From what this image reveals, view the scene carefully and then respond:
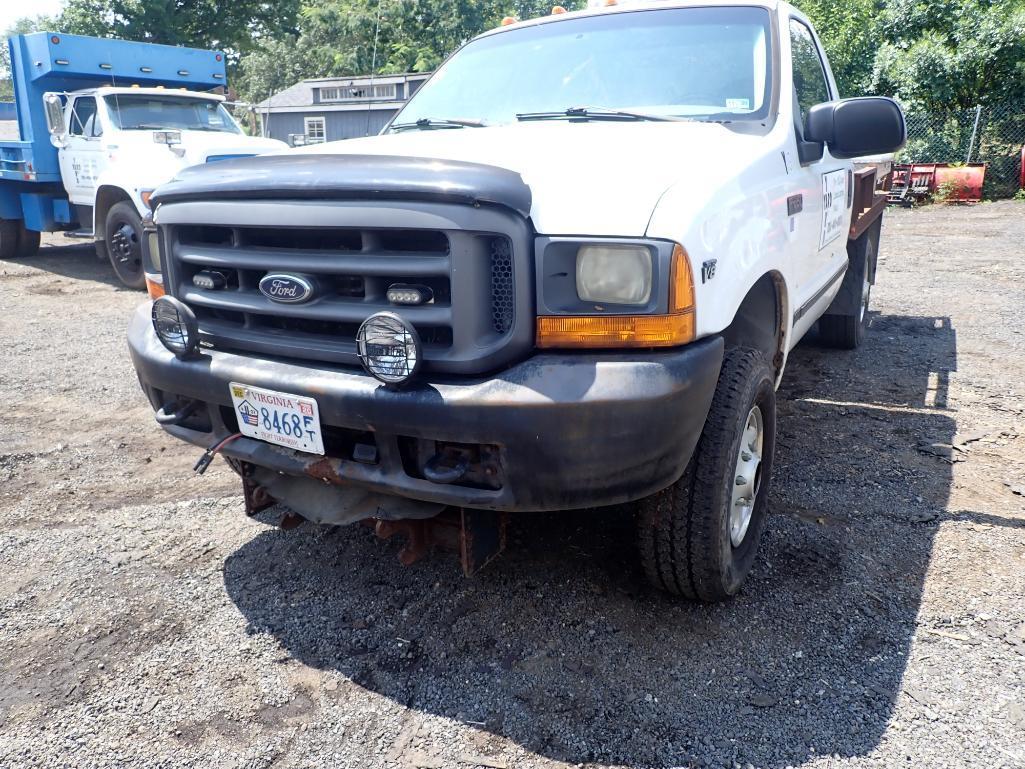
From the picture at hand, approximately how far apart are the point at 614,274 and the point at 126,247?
8.45 metres

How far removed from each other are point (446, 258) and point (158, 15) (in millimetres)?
33675

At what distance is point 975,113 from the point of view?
17391 millimetres

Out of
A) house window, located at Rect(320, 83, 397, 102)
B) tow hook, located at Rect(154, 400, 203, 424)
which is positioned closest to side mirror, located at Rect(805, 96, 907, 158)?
tow hook, located at Rect(154, 400, 203, 424)

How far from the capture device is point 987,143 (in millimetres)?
17641

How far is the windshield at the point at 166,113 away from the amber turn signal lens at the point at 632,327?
29.6ft

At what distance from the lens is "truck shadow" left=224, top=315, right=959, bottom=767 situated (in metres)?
2.23

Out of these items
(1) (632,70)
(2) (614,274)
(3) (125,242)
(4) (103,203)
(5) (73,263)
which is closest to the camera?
(2) (614,274)

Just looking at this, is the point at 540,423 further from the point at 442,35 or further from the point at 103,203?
the point at 442,35

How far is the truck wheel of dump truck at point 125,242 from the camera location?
356 inches

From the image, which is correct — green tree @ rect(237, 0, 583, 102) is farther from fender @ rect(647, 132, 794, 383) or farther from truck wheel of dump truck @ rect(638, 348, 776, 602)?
truck wheel of dump truck @ rect(638, 348, 776, 602)

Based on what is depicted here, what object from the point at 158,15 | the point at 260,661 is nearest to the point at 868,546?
the point at 260,661

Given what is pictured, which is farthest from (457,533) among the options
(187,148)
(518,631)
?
(187,148)

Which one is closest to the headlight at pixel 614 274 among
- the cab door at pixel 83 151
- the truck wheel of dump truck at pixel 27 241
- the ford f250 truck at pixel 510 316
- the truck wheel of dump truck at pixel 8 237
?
the ford f250 truck at pixel 510 316

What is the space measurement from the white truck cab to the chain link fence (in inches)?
578
